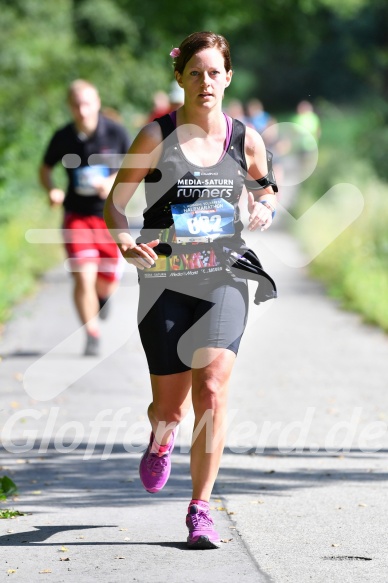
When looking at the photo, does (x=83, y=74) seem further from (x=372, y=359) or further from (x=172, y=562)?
(x=172, y=562)

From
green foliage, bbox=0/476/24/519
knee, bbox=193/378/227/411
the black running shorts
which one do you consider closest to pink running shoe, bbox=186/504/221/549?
knee, bbox=193/378/227/411

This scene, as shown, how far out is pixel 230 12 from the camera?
3916cm

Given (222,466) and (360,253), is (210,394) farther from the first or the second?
(360,253)

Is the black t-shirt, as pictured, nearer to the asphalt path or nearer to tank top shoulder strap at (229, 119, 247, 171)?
the asphalt path

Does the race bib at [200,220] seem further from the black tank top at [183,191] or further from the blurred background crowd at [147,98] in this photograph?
the blurred background crowd at [147,98]

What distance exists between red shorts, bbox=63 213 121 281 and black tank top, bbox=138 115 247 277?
17.3 feet

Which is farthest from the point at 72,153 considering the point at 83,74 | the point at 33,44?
the point at 33,44

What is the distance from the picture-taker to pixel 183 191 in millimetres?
5535

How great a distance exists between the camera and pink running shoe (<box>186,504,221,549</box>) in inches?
214

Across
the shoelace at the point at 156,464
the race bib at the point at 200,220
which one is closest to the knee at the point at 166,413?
the shoelace at the point at 156,464

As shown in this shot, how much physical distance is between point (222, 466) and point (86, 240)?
3959mm

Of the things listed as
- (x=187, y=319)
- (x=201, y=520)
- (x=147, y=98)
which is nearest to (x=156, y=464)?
(x=201, y=520)

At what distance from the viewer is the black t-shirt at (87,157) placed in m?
10.9

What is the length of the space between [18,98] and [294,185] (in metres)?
6.57
